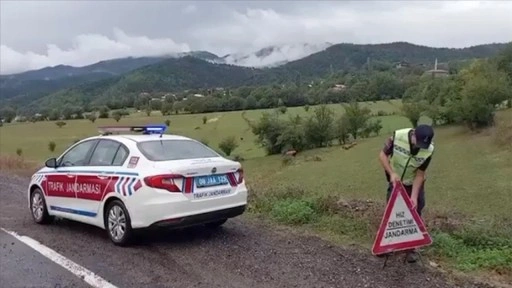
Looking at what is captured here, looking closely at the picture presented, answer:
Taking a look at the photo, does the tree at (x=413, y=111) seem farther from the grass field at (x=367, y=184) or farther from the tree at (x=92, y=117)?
the tree at (x=92, y=117)

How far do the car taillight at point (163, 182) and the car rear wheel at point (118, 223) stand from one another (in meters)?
0.57

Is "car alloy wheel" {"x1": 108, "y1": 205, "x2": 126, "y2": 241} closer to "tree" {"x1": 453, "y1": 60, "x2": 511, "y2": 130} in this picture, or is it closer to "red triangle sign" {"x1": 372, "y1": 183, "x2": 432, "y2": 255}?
"red triangle sign" {"x1": 372, "y1": 183, "x2": 432, "y2": 255}

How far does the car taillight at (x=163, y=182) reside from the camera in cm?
657

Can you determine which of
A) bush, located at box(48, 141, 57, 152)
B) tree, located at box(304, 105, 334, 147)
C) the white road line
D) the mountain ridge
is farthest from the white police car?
the mountain ridge

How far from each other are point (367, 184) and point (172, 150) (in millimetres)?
21512

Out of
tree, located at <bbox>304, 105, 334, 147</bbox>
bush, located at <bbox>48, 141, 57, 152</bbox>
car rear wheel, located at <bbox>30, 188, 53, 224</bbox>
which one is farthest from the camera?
bush, located at <bbox>48, 141, 57, 152</bbox>

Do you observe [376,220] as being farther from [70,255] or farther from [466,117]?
[466,117]

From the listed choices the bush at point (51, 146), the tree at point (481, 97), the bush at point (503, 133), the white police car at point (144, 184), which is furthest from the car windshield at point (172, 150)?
the bush at point (51, 146)

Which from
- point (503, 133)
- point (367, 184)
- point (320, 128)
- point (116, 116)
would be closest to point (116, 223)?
point (367, 184)

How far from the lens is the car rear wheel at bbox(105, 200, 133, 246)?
22.2ft

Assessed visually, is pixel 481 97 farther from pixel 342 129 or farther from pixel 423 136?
pixel 423 136

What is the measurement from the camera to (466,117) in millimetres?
49688

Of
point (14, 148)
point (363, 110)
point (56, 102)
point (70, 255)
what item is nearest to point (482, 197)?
point (70, 255)

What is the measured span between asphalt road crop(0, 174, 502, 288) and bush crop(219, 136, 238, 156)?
55.6 m
